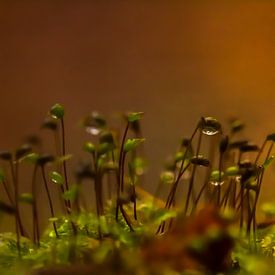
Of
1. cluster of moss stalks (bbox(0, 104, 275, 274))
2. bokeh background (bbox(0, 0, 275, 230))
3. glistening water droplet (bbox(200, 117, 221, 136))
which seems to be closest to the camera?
cluster of moss stalks (bbox(0, 104, 275, 274))

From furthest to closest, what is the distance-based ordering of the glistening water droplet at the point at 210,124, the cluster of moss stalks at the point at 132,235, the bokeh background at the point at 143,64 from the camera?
the bokeh background at the point at 143,64 → the glistening water droplet at the point at 210,124 → the cluster of moss stalks at the point at 132,235

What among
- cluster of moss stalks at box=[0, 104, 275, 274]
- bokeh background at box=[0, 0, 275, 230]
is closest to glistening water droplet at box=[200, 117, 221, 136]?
cluster of moss stalks at box=[0, 104, 275, 274]

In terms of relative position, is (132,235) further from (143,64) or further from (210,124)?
(143,64)

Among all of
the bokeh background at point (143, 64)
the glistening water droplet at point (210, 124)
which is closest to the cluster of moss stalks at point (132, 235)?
the glistening water droplet at point (210, 124)

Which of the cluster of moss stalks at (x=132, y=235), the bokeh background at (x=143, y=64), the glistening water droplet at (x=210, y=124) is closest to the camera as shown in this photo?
the cluster of moss stalks at (x=132, y=235)

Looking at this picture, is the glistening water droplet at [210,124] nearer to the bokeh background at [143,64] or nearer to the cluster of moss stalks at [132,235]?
the cluster of moss stalks at [132,235]

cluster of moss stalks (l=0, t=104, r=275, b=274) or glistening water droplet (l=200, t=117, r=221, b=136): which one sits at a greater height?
glistening water droplet (l=200, t=117, r=221, b=136)

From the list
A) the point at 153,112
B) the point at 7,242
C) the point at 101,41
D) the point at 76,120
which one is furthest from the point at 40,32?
the point at 7,242

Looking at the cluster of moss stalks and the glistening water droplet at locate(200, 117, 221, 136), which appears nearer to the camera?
the cluster of moss stalks

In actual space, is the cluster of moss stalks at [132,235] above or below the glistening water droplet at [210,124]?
below

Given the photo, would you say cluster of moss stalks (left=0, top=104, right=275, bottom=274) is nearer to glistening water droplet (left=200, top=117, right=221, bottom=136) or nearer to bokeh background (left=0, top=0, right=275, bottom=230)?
glistening water droplet (left=200, top=117, right=221, bottom=136)
